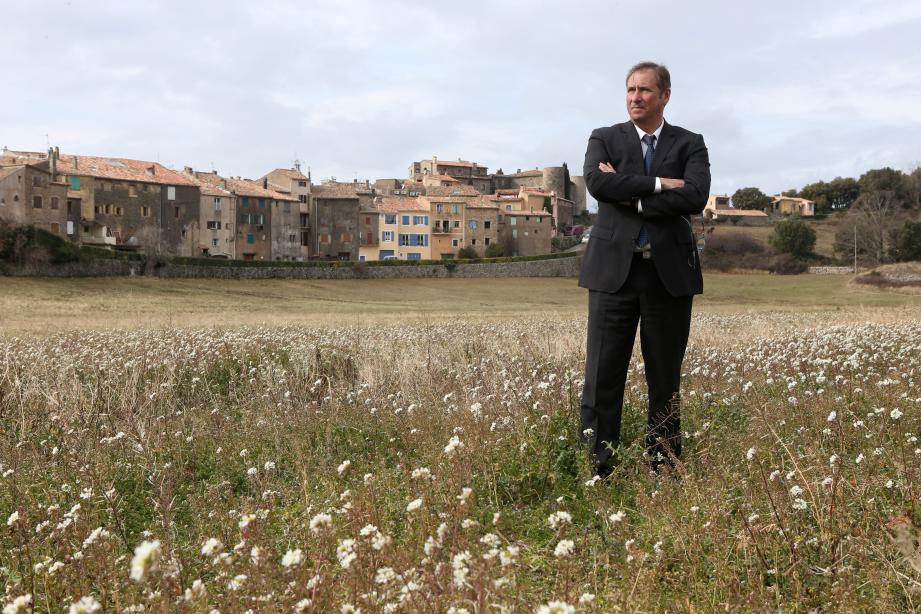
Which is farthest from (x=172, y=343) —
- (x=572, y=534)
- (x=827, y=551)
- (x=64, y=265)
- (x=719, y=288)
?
(x=719, y=288)

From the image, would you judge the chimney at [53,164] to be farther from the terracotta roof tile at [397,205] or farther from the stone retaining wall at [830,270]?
the stone retaining wall at [830,270]

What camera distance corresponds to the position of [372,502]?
4426 millimetres

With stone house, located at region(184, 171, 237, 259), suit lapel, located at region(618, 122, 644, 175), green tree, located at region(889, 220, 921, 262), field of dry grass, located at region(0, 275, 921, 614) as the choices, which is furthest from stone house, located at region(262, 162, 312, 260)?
suit lapel, located at region(618, 122, 644, 175)

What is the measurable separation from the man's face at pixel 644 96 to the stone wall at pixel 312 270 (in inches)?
2548

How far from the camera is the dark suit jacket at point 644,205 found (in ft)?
18.3

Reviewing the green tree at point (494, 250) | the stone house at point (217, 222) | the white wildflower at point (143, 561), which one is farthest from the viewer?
the green tree at point (494, 250)

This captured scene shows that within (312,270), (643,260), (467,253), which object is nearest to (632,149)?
(643,260)

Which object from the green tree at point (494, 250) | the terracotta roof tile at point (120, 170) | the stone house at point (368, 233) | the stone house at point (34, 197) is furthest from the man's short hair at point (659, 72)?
the stone house at point (368, 233)

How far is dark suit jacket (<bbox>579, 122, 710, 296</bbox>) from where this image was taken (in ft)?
18.3

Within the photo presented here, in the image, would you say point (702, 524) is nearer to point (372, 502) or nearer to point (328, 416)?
point (372, 502)

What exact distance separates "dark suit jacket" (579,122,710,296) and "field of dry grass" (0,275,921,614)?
114 centimetres

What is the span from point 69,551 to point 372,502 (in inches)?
61.3

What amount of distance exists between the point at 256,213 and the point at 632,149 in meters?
95.0

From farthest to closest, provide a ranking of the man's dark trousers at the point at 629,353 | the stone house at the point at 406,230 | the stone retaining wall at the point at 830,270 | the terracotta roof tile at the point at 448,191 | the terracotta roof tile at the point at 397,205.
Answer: the terracotta roof tile at the point at 448,191 < the terracotta roof tile at the point at 397,205 < the stone house at the point at 406,230 < the stone retaining wall at the point at 830,270 < the man's dark trousers at the point at 629,353
